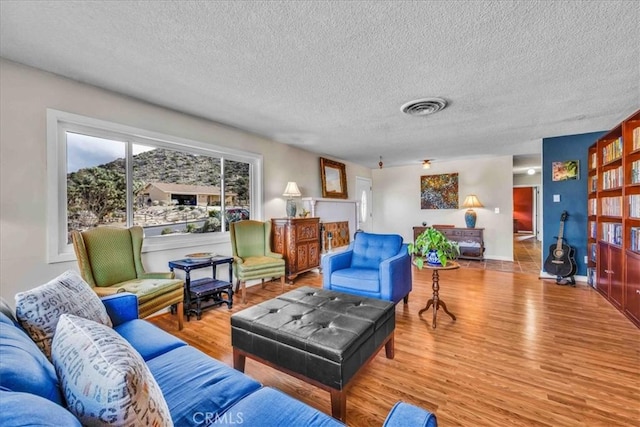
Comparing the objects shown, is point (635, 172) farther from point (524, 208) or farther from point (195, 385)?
point (524, 208)

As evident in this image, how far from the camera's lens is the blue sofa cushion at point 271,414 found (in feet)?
3.21

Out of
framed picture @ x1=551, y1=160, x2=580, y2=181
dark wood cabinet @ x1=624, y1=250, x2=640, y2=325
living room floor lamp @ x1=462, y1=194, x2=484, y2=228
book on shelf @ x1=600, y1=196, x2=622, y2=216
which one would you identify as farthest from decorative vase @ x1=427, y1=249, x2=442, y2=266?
living room floor lamp @ x1=462, y1=194, x2=484, y2=228

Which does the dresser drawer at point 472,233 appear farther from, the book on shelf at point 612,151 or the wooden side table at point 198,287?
the wooden side table at point 198,287

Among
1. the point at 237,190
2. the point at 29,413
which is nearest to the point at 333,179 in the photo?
the point at 237,190

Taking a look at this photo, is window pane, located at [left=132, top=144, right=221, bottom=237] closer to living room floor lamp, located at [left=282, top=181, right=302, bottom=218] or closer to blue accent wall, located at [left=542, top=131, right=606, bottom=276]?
living room floor lamp, located at [left=282, top=181, right=302, bottom=218]

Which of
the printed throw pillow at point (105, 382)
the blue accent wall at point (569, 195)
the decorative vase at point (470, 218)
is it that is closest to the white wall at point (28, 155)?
the printed throw pillow at point (105, 382)

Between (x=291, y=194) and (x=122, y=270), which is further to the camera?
(x=291, y=194)

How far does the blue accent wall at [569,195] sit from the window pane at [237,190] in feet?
15.5

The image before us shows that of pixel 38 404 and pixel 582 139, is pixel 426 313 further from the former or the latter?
pixel 582 139

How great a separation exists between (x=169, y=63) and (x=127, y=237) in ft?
5.55

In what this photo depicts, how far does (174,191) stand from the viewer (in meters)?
3.44

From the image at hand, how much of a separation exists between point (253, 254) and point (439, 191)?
4806mm

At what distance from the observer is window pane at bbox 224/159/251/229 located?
4.08 meters

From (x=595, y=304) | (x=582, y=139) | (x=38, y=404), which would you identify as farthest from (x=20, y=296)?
(x=582, y=139)
